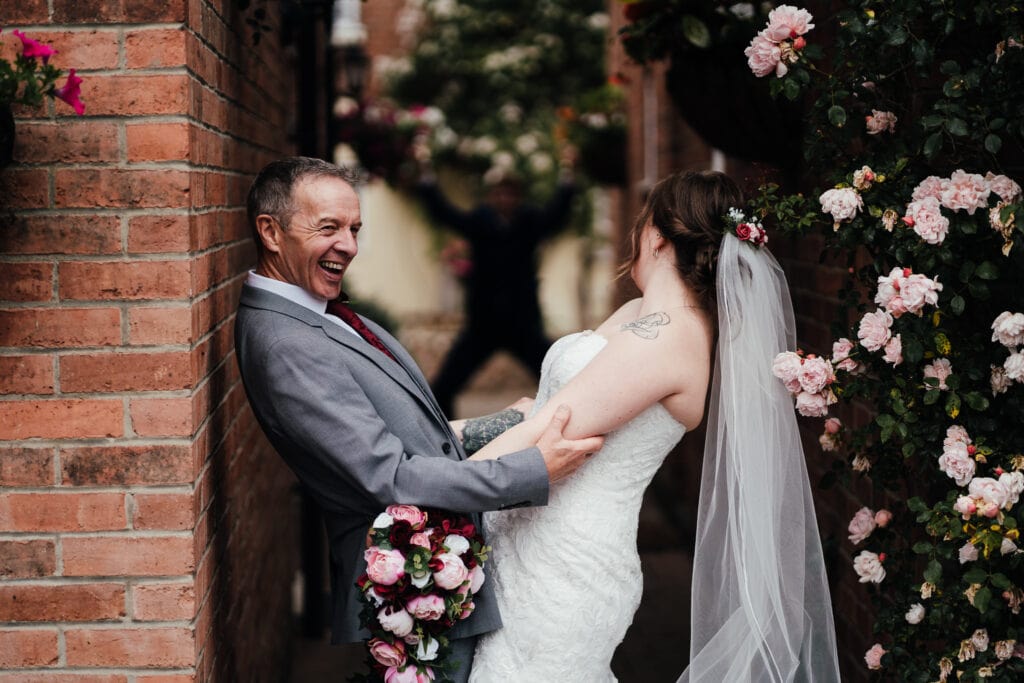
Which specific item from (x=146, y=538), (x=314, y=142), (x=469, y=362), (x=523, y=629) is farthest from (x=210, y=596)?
(x=469, y=362)

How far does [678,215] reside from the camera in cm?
284

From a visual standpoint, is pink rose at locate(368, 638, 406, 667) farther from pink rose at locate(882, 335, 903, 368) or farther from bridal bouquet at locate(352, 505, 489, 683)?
pink rose at locate(882, 335, 903, 368)

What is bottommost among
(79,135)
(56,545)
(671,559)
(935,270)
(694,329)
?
(671,559)

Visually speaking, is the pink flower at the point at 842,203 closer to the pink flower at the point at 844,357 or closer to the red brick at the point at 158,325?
the pink flower at the point at 844,357

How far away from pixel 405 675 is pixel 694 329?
45.4 inches

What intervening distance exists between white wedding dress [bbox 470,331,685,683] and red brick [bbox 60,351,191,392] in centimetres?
102

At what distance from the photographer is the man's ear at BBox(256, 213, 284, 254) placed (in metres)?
2.66

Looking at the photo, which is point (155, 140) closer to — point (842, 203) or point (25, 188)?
point (25, 188)

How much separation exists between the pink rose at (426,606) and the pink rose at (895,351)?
1206 mm

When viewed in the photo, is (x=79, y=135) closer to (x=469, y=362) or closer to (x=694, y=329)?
(x=694, y=329)

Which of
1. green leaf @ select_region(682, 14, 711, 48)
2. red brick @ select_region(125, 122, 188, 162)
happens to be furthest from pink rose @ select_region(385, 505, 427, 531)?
green leaf @ select_region(682, 14, 711, 48)

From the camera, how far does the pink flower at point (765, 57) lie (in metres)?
2.66

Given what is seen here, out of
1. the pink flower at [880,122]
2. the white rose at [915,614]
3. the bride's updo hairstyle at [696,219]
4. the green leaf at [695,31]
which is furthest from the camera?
the green leaf at [695,31]

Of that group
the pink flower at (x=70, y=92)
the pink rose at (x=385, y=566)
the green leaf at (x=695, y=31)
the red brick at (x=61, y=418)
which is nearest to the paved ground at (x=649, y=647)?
the pink rose at (x=385, y=566)
